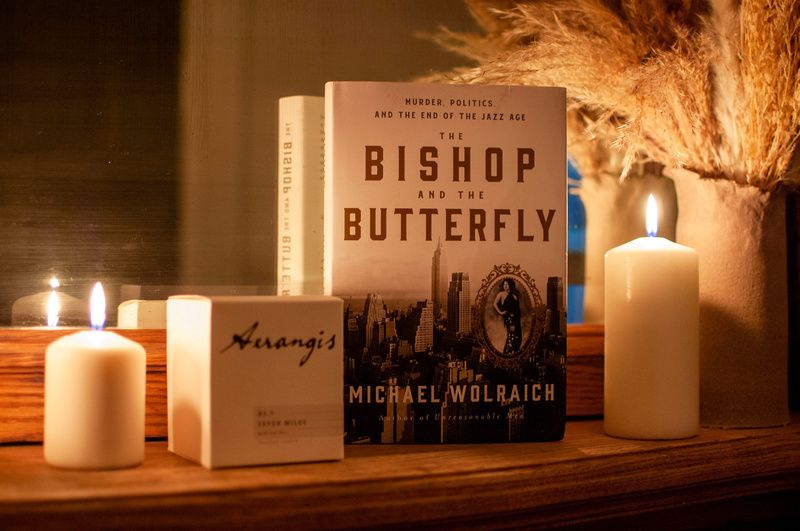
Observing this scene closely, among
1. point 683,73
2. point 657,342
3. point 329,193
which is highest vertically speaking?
point 683,73

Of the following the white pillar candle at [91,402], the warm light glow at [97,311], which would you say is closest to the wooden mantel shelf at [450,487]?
the white pillar candle at [91,402]

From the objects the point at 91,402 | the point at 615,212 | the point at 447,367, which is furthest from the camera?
the point at 615,212

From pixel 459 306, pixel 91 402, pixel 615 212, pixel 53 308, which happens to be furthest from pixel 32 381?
pixel 615 212

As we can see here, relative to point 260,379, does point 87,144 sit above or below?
above

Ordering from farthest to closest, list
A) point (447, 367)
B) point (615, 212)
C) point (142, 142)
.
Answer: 1. point (615, 212)
2. point (142, 142)
3. point (447, 367)

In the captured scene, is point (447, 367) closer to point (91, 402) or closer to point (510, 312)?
point (510, 312)

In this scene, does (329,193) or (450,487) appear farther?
(329,193)

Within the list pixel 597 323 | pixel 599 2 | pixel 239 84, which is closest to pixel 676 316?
pixel 597 323

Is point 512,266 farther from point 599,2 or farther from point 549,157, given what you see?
point 599,2

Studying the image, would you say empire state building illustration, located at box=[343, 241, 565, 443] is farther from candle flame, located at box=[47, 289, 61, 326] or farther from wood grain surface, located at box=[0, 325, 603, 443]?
candle flame, located at box=[47, 289, 61, 326]
